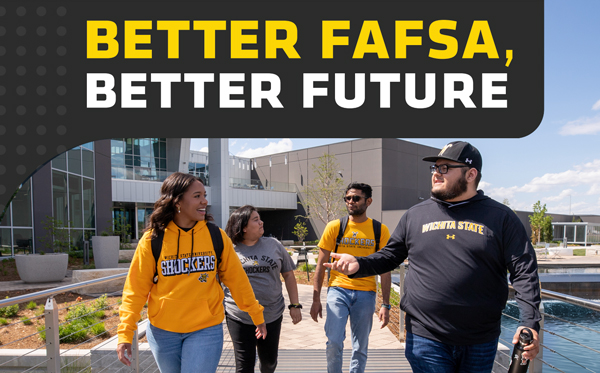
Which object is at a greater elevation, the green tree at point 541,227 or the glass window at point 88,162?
the glass window at point 88,162

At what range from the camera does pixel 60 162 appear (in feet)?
53.3

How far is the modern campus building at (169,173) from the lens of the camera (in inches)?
579

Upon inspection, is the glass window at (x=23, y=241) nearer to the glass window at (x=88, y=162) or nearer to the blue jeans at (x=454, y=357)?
the glass window at (x=88, y=162)

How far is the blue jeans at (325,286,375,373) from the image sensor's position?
3670 millimetres

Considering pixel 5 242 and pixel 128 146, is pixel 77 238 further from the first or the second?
pixel 128 146

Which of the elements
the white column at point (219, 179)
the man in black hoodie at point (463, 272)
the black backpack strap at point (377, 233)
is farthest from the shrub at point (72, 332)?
the white column at point (219, 179)

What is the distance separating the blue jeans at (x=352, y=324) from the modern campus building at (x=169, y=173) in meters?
13.4

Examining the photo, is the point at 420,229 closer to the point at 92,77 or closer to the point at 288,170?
the point at 92,77

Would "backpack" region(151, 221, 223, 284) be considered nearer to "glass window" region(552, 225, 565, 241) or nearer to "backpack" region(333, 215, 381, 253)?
"backpack" region(333, 215, 381, 253)

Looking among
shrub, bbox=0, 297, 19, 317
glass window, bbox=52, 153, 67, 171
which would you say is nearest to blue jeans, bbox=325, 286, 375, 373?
shrub, bbox=0, 297, 19, 317

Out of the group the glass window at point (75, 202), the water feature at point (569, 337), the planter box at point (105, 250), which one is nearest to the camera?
the water feature at point (569, 337)

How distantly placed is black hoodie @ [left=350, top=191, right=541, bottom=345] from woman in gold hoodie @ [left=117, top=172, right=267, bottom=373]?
1320 millimetres

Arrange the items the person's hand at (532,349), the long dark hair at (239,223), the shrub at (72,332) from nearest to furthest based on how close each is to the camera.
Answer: the person's hand at (532,349), the long dark hair at (239,223), the shrub at (72,332)

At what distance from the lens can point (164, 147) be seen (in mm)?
33000
